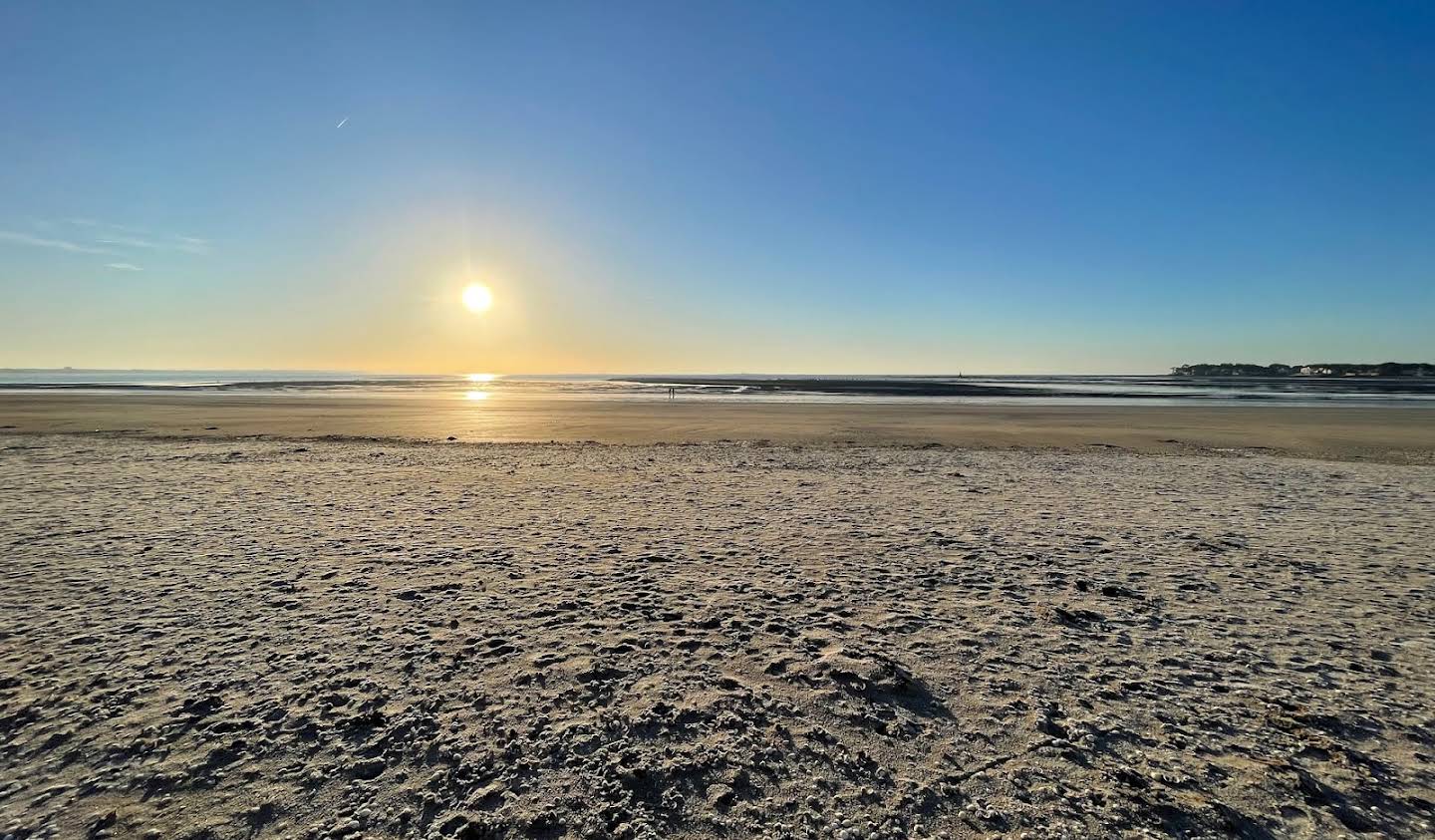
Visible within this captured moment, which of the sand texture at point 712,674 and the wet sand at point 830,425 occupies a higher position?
the wet sand at point 830,425

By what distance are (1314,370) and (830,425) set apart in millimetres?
184944

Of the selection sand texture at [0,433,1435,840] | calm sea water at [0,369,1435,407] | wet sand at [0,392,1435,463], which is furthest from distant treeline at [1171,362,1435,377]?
sand texture at [0,433,1435,840]

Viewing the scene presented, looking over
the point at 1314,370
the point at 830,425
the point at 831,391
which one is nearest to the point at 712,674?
the point at 830,425

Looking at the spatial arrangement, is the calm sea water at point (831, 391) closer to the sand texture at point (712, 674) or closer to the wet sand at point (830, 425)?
the wet sand at point (830, 425)

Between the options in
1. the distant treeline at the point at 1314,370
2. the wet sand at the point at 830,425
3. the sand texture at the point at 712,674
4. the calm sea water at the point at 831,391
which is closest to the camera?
the sand texture at the point at 712,674

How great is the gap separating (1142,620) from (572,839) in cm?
556

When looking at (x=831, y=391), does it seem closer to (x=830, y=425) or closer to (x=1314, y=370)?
(x=830, y=425)

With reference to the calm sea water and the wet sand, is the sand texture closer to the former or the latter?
the wet sand

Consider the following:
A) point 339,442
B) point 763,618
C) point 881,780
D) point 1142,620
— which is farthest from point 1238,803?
point 339,442

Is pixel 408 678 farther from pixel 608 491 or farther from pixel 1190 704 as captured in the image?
pixel 608 491

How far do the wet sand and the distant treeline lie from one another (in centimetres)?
12417

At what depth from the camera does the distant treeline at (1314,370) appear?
118562 mm

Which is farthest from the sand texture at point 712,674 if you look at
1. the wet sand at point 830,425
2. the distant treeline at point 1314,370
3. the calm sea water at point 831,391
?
the distant treeline at point 1314,370

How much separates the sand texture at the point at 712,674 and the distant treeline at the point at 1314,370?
527 feet
